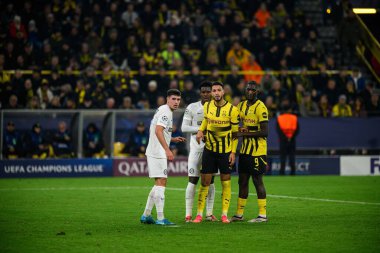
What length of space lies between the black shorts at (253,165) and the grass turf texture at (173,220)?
33.7 inches

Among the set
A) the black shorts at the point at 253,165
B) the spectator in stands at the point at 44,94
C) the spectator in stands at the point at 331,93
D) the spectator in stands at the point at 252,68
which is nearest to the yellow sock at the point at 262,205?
the black shorts at the point at 253,165

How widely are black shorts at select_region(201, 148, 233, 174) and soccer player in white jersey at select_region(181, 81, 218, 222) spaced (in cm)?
35

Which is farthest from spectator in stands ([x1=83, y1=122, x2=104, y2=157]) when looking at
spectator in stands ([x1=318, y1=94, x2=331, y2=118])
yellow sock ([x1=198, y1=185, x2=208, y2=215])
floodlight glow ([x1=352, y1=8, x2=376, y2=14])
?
yellow sock ([x1=198, y1=185, x2=208, y2=215])

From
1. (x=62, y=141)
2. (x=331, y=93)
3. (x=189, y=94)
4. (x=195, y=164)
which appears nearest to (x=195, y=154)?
(x=195, y=164)

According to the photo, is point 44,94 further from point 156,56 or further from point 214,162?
point 214,162

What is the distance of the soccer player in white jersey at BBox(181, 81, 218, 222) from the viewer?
1386 cm

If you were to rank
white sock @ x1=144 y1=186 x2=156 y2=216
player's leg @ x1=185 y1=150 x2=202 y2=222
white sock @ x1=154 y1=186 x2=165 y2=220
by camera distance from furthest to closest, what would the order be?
player's leg @ x1=185 y1=150 x2=202 y2=222, white sock @ x1=144 y1=186 x2=156 y2=216, white sock @ x1=154 y1=186 x2=165 y2=220

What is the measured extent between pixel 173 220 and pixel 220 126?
5.82 feet

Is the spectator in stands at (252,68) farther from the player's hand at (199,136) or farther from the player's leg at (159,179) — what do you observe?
the player's leg at (159,179)

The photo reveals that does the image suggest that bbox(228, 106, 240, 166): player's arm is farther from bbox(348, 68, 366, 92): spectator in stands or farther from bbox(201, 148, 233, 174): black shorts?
bbox(348, 68, 366, 92): spectator in stands

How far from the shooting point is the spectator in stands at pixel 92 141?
26109 millimetres

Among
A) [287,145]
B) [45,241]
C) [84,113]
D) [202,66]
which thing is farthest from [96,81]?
[45,241]

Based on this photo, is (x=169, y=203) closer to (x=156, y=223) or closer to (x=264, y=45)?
(x=156, y=223)

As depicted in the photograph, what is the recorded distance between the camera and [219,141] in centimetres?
1366
